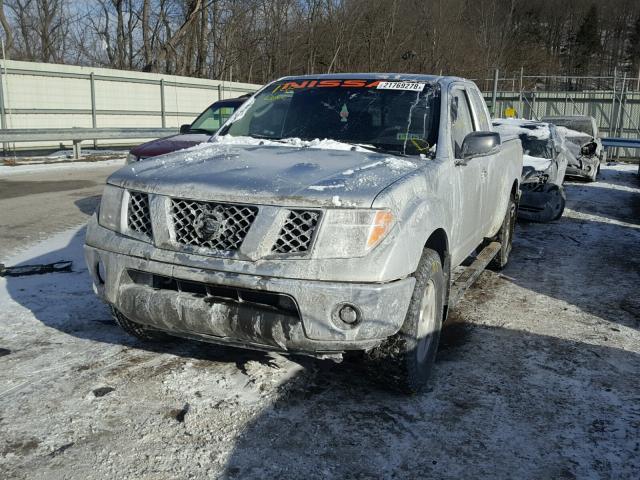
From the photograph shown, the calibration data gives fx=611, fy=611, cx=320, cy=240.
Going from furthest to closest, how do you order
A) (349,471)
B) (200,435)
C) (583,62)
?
(583,62) → (200,435) → (349,471)

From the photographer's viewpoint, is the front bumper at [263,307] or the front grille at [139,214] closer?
the front bumper at [263,307]

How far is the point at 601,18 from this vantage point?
76.9m

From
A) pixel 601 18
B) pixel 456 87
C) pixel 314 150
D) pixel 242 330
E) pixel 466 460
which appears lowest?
pixel 466 460

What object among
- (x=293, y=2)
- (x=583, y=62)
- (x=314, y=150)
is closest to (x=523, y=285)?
(x=314, y=150)

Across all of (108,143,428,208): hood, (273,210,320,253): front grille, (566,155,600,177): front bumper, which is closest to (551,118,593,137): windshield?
(566,155,600,177): front bumper

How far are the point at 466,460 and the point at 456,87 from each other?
9.94 feet

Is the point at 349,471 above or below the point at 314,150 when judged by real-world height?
below

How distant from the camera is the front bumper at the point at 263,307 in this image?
9.70 ft

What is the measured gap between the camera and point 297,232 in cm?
304

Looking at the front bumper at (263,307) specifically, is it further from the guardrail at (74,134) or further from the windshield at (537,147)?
the guardrail at (74,134)

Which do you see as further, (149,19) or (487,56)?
(487,56)

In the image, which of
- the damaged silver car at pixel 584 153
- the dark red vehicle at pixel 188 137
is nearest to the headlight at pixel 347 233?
the dark red vehicle at pixel 188 137

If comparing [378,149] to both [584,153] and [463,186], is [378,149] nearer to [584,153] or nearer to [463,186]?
[463,186]

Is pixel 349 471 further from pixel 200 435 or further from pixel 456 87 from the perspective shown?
pixel 456 87
